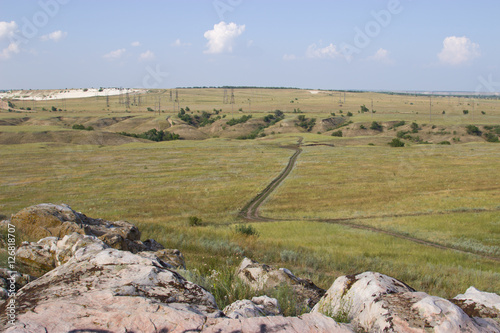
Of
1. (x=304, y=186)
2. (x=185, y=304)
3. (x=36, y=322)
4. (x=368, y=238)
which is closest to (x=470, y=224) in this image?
(x=368, y=238)

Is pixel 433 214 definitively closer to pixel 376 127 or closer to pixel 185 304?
pixel 185 304

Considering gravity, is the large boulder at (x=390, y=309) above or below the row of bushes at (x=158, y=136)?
above

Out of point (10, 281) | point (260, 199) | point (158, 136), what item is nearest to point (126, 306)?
point (10, 281)

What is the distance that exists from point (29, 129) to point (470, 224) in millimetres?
99149

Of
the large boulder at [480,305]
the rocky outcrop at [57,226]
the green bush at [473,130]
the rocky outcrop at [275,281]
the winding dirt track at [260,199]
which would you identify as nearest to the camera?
the large boulder at [480,305]

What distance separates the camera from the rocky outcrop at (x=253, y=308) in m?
4.79

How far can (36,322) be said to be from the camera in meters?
3.96

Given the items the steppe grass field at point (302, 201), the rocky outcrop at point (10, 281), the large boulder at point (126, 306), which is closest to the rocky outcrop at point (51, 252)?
the rocky outcrop at point (10, 281)

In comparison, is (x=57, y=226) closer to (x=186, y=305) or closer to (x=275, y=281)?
(x=275, y=281)

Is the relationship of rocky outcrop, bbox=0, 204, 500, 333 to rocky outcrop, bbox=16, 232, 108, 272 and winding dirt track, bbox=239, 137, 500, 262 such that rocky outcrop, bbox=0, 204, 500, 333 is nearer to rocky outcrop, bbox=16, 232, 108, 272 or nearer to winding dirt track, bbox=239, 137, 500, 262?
rocky outcrop, bbox=16, 232, 108, 272

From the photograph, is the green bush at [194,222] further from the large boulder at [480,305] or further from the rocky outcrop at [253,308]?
the large boulder at [480,305]

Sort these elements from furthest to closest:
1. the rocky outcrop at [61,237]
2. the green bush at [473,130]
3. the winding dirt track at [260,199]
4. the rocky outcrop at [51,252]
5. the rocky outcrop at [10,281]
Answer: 1. the green bush at [473,130]
2. the winding dirt track at [260,199]
3. the rocky outcrop at [61,237]
4. the rocky outcrop at [51,252]
5. the rocky outcrop at [10,281]

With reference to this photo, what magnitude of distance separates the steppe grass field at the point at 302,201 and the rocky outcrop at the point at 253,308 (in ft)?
6.94

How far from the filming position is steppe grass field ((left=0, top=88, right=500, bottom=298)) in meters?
13.2
